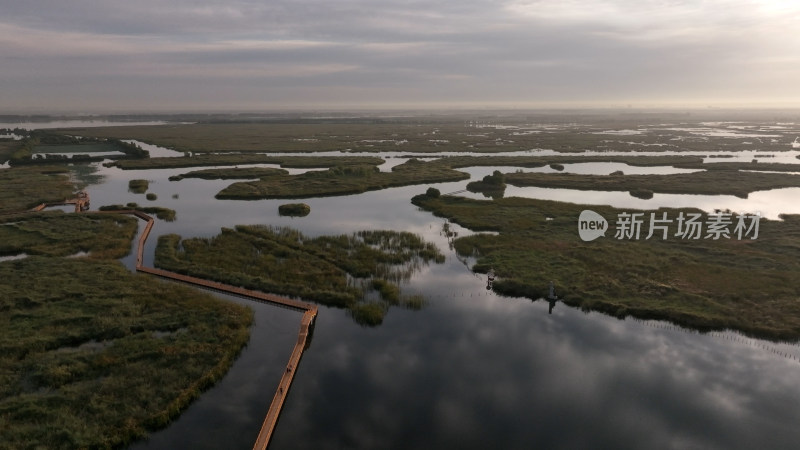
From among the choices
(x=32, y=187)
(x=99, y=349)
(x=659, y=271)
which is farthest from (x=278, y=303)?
(x=32, y=187)

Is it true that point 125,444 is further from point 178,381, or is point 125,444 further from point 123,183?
point 123,183

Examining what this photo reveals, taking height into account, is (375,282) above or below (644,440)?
above

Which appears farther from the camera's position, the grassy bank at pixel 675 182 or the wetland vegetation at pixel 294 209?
the grassy bank at pixel 675 182

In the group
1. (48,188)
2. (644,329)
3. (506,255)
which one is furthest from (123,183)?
(644,329)

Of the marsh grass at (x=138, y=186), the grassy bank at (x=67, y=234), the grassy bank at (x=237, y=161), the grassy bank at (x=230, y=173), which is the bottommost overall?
the grassy bank at (x=67, y=234)

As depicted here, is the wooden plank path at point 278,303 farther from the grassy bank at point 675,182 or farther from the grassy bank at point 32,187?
the grassy bank at point 675,182

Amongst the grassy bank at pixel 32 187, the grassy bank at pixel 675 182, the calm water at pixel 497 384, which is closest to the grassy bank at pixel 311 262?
the calm water at pixel 497 384
